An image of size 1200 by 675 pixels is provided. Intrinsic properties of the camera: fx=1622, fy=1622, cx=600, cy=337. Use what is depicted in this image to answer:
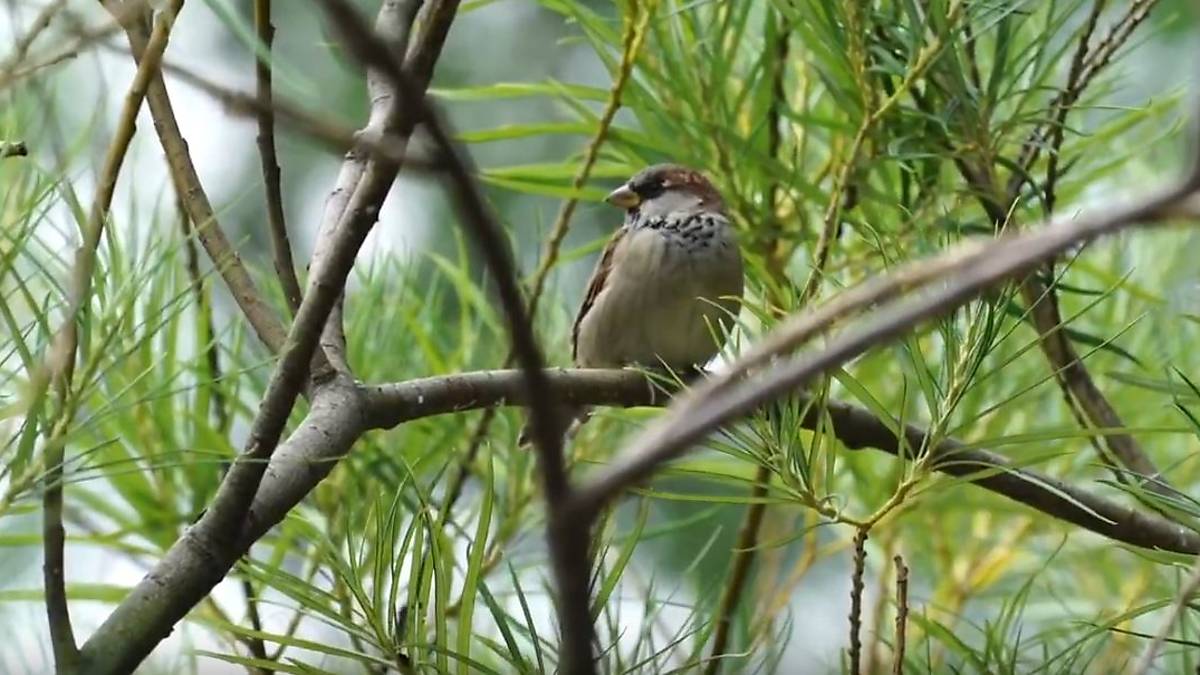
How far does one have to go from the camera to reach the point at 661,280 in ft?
5.03

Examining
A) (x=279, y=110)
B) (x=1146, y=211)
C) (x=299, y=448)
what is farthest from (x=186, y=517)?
(x=1146, y=211)

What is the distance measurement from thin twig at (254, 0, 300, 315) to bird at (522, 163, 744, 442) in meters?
0.78

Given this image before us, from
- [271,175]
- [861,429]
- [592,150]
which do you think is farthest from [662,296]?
[271,175]

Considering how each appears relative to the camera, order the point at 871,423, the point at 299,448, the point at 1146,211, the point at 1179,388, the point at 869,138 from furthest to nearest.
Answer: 1. the point at 869,138
2. the point at 871,423
3. the point at 1179,388
4. the point at 299,448
5. the point at 1146,211

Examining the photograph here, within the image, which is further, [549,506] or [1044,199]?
[1044,199]

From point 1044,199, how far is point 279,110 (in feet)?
2.15

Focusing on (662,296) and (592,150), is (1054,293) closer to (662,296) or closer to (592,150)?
(592,150)

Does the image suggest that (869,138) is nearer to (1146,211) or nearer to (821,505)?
(821,505)

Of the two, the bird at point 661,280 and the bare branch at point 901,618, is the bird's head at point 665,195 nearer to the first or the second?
the bird at point 661,280

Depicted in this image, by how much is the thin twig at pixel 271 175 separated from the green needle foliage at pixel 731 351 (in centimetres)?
4

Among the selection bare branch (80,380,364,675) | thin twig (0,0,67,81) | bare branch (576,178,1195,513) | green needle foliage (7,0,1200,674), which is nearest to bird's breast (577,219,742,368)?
green needle foliage (7,0,1200,674)

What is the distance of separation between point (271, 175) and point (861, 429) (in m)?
0.32

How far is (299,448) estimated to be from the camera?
1.97 ft

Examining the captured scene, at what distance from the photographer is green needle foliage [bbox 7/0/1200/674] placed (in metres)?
0.65
